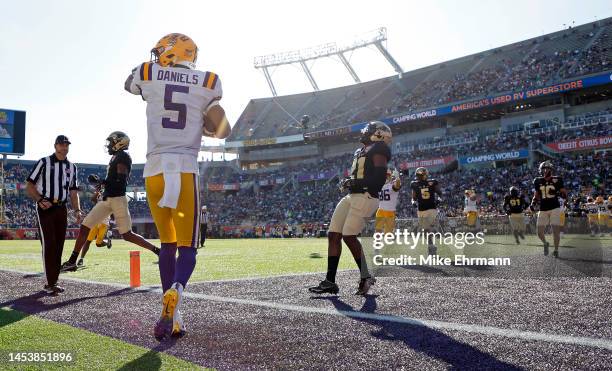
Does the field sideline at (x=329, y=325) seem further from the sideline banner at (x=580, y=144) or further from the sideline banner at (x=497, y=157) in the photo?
the sideline banner at (x=497, y=157)

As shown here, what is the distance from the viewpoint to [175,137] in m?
3.75

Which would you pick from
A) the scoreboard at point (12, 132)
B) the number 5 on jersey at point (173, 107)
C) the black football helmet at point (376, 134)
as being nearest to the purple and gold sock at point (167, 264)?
the number 5 on jersey at point (173, 107)

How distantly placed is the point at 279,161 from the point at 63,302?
Answer: 56.0 meters

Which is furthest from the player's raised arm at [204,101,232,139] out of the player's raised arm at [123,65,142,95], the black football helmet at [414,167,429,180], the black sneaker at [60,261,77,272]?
the black football helmet at [414,167,429,180]

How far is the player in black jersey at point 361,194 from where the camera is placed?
5610mm

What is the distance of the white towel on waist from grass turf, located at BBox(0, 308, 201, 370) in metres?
1.01

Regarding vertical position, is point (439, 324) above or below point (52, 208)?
below

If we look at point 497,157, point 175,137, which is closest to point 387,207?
point 175,137

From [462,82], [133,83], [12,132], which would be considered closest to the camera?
[133,83]

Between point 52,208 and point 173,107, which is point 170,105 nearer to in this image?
point 173,107

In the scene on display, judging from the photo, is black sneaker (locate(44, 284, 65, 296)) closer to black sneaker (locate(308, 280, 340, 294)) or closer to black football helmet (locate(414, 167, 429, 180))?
black sneaker (locate(308, 280, 340, 294))

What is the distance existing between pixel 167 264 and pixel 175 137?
0.97m

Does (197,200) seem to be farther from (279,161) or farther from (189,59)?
(279,161)

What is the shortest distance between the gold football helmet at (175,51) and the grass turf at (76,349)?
6.91 feet
